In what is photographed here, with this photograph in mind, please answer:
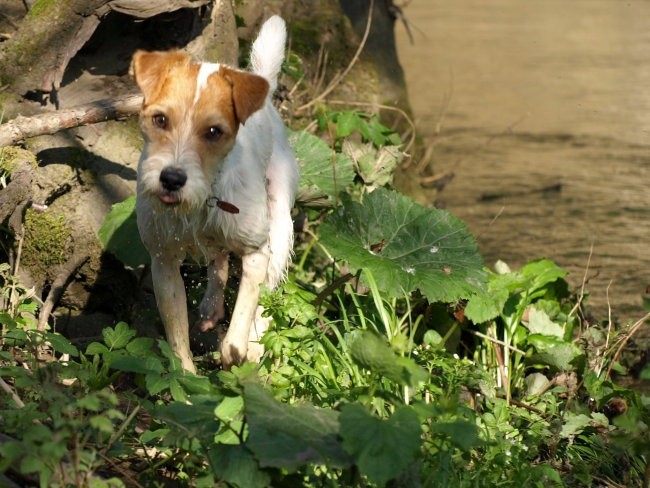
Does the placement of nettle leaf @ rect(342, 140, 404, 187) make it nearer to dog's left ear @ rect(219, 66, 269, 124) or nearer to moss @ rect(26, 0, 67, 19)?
moss @ rect(26, 0, 67, 19)

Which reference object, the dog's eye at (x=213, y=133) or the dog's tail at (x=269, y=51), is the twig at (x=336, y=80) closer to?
the dog's tail at (x=269, y=51)

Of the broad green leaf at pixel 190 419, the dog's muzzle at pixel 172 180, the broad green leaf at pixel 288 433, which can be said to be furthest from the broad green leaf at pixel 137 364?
the dog's muzzle at pixel 172 180

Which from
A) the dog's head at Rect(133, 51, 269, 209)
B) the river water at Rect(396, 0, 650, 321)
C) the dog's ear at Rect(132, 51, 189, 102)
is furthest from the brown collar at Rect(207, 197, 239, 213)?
the river water at Rect(396, 0, 650, 321)

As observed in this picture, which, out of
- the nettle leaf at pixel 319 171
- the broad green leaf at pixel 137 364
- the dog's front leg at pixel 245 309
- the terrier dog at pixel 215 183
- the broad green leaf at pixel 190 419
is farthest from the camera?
the nettle leaf at pixel 319 171

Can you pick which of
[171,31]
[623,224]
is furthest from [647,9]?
[171,31]

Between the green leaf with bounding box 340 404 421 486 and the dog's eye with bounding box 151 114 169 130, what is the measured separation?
5.21ft

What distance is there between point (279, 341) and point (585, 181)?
218 inches

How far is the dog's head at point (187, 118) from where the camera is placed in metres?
4.13

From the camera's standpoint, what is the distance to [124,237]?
17.5ft

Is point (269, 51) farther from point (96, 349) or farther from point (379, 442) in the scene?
point (379, 442)

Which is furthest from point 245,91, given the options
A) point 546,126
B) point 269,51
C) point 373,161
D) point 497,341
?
point 546,126

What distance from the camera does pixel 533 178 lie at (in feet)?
31.2

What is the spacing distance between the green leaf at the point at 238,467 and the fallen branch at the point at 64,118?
2609 mm

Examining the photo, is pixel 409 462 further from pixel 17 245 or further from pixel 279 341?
pixel 17 245
